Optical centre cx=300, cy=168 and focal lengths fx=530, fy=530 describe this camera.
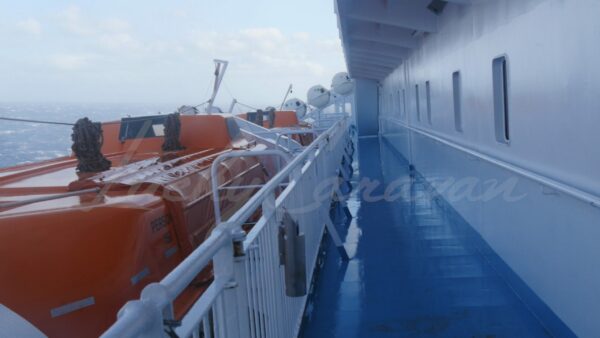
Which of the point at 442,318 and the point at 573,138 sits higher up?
the point at 573,138

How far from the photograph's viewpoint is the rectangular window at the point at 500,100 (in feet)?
13.1

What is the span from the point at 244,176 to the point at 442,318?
7.89 feet

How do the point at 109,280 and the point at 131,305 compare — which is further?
the point at 109,280

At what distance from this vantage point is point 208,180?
405cm

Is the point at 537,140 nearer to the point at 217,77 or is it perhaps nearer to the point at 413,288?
the point at 413,288

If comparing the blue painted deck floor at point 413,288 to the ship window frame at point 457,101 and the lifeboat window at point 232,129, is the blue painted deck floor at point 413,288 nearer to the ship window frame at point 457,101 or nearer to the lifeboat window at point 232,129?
the ship window frame at point 457,101

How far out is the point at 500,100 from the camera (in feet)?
13.3

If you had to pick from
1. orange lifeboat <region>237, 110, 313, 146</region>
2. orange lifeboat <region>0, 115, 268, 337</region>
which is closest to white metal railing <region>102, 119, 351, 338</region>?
orange lifeboat <region>0, 115, 268, 337</region>

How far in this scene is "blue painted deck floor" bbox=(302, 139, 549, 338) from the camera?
3.21m

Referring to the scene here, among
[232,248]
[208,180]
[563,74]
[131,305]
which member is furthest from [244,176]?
[131,305]

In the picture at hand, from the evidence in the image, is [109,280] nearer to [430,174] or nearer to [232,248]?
[232,248]

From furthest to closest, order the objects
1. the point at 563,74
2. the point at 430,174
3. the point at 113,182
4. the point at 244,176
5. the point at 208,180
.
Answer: the point at 430,174 → the point at 244,176 → the point at 208,180 → the point at 113,182 → the point at 563,74

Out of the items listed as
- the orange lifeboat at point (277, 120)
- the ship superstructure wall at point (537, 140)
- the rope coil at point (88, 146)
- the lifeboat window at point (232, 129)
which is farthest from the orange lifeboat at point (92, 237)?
the orange lifeboat at point (277, 120)

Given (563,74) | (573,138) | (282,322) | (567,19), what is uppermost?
(567,19)
